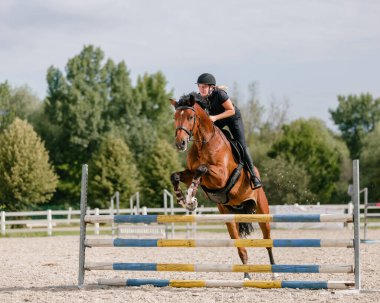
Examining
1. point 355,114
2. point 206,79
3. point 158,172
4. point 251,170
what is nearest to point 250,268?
point 251,170

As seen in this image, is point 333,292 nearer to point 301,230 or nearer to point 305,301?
point 305,301

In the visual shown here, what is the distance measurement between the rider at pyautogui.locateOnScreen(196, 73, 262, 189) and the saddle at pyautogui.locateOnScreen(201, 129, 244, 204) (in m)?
0.11

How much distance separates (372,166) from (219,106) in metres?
49.1

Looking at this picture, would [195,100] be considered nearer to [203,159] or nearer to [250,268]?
[203,159]

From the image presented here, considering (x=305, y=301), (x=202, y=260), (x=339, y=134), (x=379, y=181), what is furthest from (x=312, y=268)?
(x=339, y=134)

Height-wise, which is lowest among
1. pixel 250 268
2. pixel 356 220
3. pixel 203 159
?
pixel 250 268

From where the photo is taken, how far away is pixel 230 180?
8375mm

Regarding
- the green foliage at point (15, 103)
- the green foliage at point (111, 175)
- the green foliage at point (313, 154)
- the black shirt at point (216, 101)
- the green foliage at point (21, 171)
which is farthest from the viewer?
the green foliage at point (15, 103)

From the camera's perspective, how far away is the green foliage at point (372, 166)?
52469 mm

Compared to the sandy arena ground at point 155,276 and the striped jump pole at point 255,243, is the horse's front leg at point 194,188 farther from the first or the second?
the sandy arena ground at point 155,276

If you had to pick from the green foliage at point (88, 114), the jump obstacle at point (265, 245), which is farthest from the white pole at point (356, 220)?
the green foliage at point (88, 114)

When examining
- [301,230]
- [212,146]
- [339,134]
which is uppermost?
[339,134]

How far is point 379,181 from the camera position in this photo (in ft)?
174

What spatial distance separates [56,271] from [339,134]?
63.1 m
